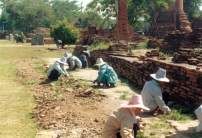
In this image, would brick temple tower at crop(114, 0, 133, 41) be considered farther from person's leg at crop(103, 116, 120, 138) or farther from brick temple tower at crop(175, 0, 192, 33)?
person's leg at crop(103, 116, 120, 138)

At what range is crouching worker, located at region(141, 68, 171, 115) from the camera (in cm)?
798

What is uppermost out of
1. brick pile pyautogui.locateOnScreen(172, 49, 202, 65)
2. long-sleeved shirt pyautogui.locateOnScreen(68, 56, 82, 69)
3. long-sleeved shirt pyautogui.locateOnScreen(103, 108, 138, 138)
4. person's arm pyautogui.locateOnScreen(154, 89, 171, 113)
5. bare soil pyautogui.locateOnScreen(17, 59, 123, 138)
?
brick pile pyautogui.locateOnScreen(172, 49, 202, 65)

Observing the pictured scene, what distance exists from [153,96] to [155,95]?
8 cm

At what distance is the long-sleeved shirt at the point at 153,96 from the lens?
7.97 m

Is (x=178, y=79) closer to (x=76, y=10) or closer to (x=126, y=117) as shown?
(x=126, y=117)

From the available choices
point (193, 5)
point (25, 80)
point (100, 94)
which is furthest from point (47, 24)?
point (100, 94)

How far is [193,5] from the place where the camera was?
4494 centimetres

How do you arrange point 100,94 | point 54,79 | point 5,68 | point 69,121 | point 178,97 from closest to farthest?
1. point 69,121
2. point 178,97
3. point 100,94
4. point 54,79
5. point 5,68

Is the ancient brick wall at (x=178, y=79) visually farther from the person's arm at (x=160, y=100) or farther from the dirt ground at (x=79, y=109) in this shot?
the person's arm at (x=160, y=100)

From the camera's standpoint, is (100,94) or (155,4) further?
(155,4)

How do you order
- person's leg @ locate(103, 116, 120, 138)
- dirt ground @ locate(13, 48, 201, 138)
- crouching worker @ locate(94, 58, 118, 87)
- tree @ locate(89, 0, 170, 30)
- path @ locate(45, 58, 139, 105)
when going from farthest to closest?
tree @ locate(89, 0, 170, 30), crouching worker @ locate(94, 58, 118, 87), path @ locate(45, 58, 139, 105), dirt ground @ locate(13, 48, 201, 138), person's leg @ locate(103, 116, 120, 138)

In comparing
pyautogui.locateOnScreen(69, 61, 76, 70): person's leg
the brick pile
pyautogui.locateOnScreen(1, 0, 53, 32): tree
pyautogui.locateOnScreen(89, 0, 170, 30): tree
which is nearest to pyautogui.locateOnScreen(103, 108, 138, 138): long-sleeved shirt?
the brick pile

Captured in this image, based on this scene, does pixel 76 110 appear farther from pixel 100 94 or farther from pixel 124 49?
pixel 124 49

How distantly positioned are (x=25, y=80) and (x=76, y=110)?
6262 millimetres
